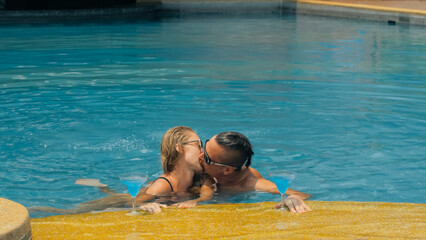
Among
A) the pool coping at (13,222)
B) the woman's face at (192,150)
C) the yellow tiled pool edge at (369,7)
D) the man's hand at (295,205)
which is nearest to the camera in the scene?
the pool coping at (13,222)

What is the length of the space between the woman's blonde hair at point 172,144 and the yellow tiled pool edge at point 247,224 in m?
0.47

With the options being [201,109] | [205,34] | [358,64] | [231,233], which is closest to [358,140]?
[201,109]

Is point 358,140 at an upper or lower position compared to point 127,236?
lower

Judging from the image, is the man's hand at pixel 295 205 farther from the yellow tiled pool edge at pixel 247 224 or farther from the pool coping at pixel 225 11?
the pool coping at pixel 225 11

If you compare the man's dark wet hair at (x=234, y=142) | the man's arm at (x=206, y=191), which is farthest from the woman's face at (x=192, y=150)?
the man's arm at (x=206, y=191)

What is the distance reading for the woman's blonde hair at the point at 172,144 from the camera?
457 cm

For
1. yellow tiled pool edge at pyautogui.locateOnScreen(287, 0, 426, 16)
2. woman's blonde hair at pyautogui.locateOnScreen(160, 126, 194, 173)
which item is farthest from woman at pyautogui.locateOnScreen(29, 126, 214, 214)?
yellow tiled pool edge at pyautogui.locateOnScreen(287, 0, 426, 16)

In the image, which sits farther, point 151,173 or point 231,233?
point 151,173

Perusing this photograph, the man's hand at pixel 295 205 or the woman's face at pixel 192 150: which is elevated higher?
the woman's face at pixel 192 150

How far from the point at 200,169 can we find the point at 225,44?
33.3ft

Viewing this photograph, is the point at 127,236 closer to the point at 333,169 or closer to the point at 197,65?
the point at 333,169

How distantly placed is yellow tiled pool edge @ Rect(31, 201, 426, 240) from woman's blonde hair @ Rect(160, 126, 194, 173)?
47 centimetres

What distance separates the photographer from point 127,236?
3.57 meters

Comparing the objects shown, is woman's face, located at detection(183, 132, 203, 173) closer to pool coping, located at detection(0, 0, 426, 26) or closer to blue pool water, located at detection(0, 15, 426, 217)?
blue pool water, located at detection(0, 15, 426, 217)
